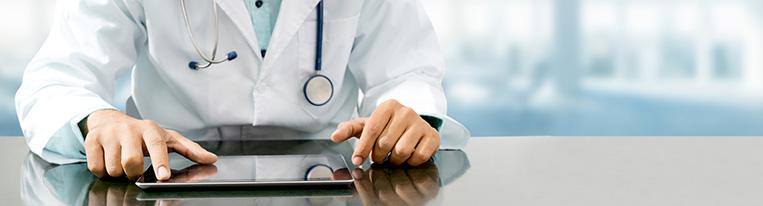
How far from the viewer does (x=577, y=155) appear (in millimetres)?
1141

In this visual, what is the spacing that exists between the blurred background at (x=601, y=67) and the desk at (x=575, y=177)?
2.19m

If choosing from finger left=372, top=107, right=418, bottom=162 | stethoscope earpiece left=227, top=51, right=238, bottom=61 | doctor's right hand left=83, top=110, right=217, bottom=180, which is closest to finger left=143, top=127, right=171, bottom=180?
doctor's right hand left=83, top=110, right=217, bottom=180

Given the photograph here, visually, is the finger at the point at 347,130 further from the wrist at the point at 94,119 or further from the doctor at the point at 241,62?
the wrist at the point at 94,119

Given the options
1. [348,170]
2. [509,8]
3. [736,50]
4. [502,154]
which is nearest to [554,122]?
[509,8]

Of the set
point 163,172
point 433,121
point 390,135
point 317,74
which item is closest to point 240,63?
point 317,74

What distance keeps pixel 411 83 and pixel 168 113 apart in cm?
37

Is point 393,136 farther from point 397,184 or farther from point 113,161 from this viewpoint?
point 113,161

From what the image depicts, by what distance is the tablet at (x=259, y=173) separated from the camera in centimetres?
89

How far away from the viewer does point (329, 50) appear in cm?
146

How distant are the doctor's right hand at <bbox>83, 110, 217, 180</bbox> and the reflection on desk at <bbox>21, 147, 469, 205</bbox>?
0.01 meters

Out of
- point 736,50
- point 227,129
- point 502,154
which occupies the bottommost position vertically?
point 736,50

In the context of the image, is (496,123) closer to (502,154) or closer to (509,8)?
(509,8)

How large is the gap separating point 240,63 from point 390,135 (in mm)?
407

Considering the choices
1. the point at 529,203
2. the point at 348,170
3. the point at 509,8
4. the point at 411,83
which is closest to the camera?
the point at 529,203
